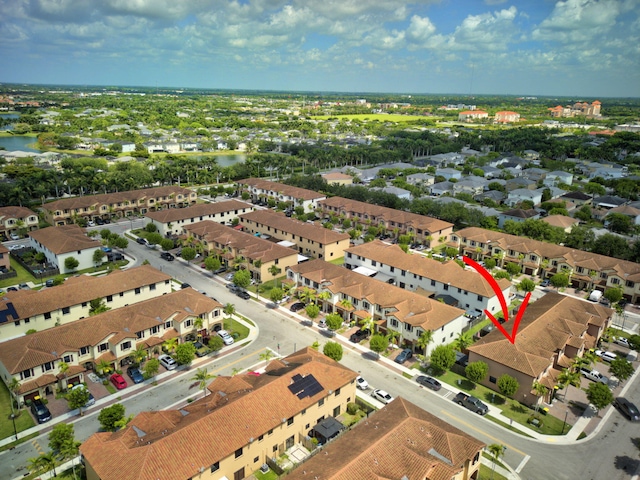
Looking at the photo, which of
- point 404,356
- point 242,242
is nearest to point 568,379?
point 404,356

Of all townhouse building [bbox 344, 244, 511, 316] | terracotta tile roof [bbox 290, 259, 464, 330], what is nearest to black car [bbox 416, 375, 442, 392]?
terracotta tile roof [bbox 290, 259, 464, 330]

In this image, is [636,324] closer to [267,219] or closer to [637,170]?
[267,219]

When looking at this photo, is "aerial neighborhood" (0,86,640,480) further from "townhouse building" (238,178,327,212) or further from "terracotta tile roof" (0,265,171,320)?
"townhouse building" (238,178,327,212)

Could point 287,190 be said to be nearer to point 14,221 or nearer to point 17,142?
point 14,221

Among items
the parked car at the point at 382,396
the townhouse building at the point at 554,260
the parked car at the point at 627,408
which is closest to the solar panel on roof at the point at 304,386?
the parked car at the point at 382,396

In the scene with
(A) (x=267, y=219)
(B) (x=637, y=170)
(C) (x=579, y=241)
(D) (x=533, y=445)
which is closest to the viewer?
(D) (x=533, y=445)

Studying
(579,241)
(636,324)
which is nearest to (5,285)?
(636,324)
